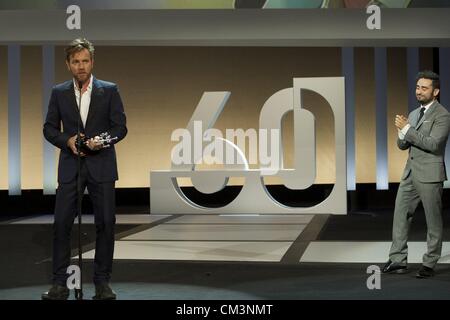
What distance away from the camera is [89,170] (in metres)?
4.63

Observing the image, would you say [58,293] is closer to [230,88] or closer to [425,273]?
[425,273]

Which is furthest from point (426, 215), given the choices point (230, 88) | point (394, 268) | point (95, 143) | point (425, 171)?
point (230, 88)

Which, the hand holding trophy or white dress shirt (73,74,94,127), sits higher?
white dress shirt (73,74,94,127)

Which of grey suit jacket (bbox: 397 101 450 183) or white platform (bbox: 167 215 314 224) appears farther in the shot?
white platform (bbox: 167 215 314 224)

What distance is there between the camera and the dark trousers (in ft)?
15.2

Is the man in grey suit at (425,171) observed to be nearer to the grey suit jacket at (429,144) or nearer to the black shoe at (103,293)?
the grey suit jacket at (429,144)

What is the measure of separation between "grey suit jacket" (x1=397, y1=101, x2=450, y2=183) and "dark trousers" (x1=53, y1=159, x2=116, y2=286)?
225 centimetres

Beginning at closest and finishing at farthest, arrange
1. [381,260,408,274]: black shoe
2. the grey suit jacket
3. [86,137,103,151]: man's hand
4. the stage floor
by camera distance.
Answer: [86,137,103,151]: man's hand < the stage floor < the grey suit jacket < [381,260,408,274]: black shoe

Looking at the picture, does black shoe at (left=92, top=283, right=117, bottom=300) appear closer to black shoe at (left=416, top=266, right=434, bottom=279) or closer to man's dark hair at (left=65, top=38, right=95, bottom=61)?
man's dark hair at (left=65, top=38, right=95, bottom=61)

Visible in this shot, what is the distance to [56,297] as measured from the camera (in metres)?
4.62

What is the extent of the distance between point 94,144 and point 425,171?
2.48 metres

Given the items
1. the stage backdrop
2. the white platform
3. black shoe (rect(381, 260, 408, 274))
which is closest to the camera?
black shoe (rect(381, 260, 408, 274))

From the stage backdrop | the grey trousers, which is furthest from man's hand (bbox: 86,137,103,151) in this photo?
the stage backdrop
